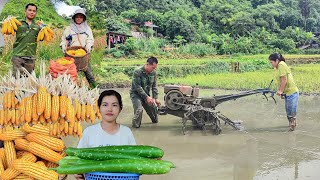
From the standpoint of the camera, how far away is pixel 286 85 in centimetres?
826

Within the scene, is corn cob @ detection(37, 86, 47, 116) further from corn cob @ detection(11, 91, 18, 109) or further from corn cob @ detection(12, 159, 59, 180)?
corn cob @ detection(12, 159, 59, 180)

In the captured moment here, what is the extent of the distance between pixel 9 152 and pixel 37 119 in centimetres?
49

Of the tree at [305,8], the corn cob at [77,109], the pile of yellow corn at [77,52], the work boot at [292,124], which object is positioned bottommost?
the work boot at [292,124]

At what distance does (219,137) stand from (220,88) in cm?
883

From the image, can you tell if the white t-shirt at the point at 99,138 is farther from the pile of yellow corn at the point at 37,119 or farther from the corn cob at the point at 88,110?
the corn cob at the point at 88,110

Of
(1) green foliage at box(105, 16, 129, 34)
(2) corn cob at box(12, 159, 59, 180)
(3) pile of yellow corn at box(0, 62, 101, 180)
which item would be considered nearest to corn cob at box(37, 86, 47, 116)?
(3) pile of yellow corn at box(0, 62, 101, 180)

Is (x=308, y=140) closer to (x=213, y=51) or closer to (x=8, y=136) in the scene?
(x=8, y=136)

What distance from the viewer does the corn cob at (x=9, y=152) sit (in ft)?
13.4

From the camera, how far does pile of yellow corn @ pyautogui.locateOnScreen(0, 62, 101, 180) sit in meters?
4.04

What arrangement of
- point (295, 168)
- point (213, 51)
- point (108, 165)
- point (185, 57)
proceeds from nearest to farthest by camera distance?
point (108, 165), point (295, 168), point (185, 57), point (213, 51)

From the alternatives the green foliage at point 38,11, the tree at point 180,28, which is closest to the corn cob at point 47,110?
the green foliage at point 38,11

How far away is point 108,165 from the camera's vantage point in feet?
8.99

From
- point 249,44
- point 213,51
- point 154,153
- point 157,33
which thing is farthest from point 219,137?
point 157,33

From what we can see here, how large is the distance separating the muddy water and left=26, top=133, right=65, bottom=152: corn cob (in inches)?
53.5
